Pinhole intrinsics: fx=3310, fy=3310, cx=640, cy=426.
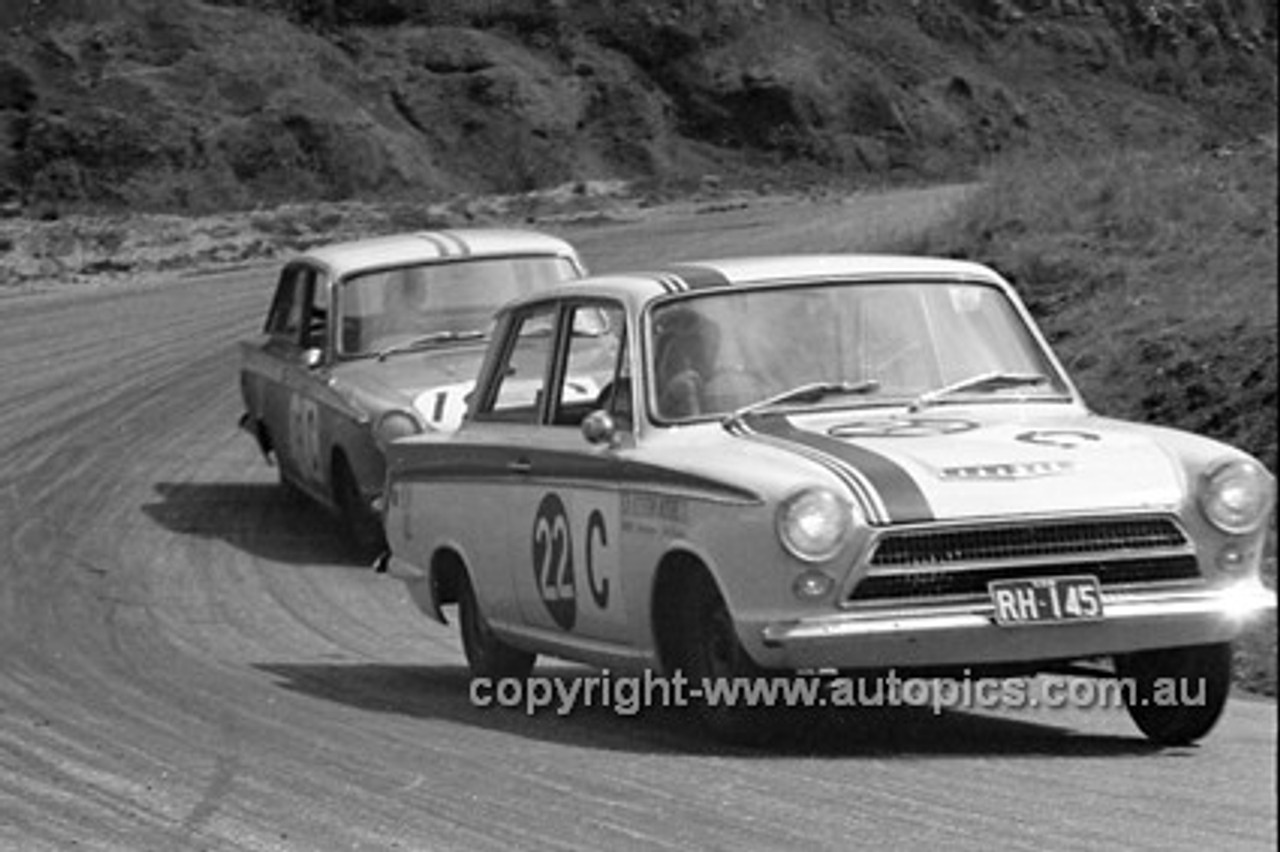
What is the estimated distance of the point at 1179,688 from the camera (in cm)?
879

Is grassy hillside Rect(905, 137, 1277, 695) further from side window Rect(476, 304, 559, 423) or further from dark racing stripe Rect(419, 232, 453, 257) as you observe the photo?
dark racing stripe Rect(419, 232, 453, 257)

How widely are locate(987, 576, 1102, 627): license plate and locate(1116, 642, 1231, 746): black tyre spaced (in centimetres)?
38

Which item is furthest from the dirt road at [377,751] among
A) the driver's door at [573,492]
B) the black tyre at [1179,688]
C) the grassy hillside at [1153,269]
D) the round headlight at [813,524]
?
the grassy hillside at [1153,269]

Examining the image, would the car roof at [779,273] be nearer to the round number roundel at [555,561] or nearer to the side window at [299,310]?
the round number roundel at [555,561]

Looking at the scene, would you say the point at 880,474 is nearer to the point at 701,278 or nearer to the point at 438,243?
the point at 701,278

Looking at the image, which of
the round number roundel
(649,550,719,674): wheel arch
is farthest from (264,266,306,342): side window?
(649,550,719,674): wheel arch

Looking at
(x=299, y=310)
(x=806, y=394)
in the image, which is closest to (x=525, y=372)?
(x=806, y=394)

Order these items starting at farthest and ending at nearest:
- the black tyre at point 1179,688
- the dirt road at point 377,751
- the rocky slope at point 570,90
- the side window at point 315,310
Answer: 1. the rocky slope at point 570,90
2. the side window at point 315,310
3. the black tyre at point 1179,688
4. the dirt road at point 377,751

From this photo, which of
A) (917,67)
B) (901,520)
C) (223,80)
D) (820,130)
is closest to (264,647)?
(901,520)

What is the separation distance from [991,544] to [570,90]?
86.6ft

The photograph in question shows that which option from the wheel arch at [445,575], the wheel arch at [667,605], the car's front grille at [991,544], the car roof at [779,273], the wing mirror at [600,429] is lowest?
the wheel arch at [445,575]

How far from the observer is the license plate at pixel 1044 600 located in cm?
845

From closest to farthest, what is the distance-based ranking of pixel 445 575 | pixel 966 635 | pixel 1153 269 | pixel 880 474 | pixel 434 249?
1. pixel 966 635
2. pixel 880 474
3. pixel 445 575
4. pixel 434 249
5. pixel 1153 269

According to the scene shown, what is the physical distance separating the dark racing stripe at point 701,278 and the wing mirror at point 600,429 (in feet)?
1.70
